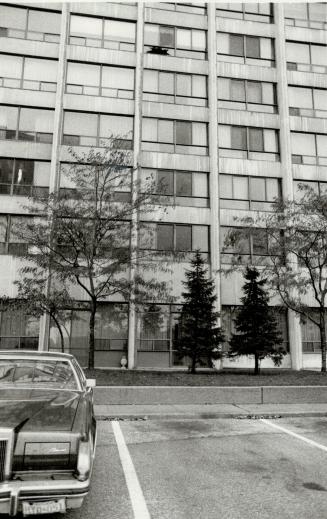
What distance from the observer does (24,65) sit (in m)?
21.8

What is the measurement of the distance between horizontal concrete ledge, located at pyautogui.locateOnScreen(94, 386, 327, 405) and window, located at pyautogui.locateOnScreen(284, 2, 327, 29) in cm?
2217

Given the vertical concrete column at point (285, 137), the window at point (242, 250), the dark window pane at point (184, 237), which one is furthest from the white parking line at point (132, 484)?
the vertical concrete column at point (285, 137)

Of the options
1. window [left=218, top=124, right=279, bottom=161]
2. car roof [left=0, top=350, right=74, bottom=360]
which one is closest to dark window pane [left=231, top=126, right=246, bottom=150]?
window [left=218, top=124, right=279, bottom=161]

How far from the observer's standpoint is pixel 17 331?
19.2m

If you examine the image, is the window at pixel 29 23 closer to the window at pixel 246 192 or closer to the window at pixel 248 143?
the window at pixel 248 143

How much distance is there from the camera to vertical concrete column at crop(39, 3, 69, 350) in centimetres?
1918

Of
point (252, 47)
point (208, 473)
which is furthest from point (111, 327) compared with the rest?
point (252, 47)

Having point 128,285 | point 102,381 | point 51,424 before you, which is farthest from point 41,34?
point 51,424

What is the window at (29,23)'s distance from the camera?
2208 centimetres

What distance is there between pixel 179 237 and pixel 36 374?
1620cm

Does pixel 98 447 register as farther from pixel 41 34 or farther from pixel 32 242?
pixel 41 34

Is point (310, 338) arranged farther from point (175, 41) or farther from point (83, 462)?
A: point (83, 462)

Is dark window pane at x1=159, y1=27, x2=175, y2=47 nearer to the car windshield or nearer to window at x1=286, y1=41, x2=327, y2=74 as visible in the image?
window at x1=286, y1=41, x2=327, y2=74

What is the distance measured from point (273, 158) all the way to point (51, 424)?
21.7 m
